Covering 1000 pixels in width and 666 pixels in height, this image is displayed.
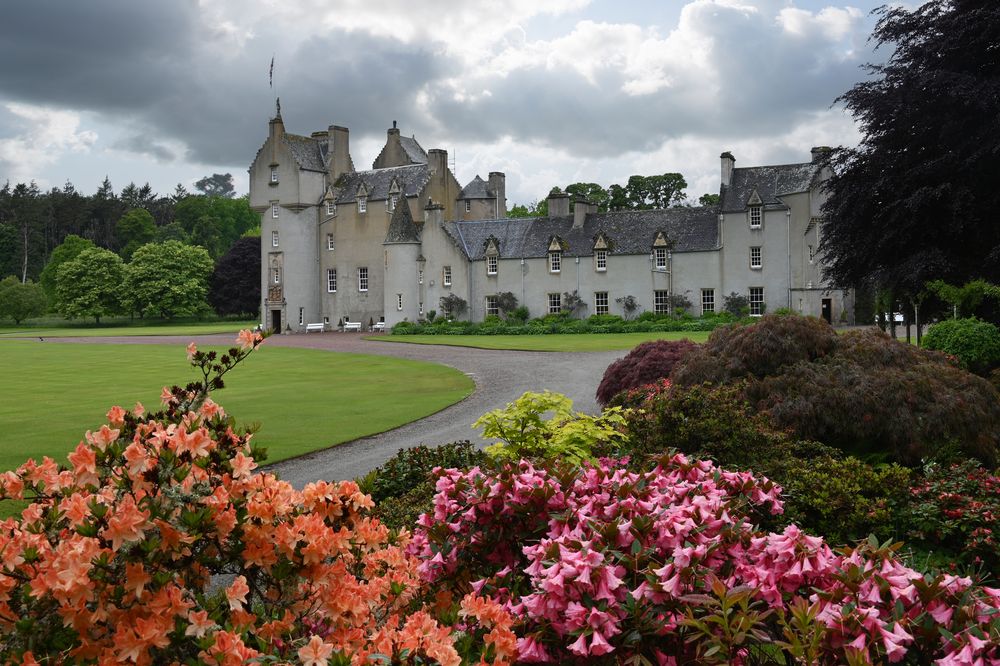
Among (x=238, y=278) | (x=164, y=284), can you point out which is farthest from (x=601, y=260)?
(x=164, y=284)

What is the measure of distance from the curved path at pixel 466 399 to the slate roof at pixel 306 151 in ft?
81.9

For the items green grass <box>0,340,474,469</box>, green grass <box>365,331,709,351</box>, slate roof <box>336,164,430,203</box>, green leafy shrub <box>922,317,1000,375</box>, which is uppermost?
slate roof <box>336,164,430,203</box>

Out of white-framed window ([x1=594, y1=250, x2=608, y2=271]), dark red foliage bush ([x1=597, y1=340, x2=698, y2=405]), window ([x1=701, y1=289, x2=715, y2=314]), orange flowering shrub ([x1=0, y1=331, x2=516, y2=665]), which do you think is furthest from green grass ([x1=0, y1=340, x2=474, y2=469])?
window ([x1=701, y1=289, x2=715, y2=314])

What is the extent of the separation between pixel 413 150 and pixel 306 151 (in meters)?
10.1

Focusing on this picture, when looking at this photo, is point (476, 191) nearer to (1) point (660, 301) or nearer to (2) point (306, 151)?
(2) point (306, 151)

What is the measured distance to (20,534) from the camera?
11.5ft

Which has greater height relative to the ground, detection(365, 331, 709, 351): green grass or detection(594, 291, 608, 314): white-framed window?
detection(594, 291, 608, 314): white-framed window

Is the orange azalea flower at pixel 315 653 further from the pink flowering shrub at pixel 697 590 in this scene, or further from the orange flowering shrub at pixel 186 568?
the pink flowering shrub at pixel 697 590

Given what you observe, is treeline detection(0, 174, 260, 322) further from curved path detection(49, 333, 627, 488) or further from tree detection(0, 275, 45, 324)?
curved path detection(49, 333, 627, 488)

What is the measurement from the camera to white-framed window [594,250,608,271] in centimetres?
5947

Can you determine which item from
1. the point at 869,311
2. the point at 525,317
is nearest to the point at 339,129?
the point at 525,317

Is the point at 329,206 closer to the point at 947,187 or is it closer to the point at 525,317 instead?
the point at 525,317

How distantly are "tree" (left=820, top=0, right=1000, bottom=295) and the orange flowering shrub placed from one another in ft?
85.2

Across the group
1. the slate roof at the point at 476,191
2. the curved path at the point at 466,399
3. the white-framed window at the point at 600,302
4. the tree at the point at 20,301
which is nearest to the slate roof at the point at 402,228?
the slate roof at the point at 476,191
